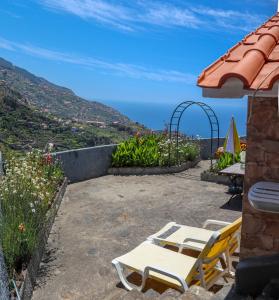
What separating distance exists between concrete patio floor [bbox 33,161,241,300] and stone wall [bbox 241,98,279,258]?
1.41 metres

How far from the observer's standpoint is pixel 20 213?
20.1ft

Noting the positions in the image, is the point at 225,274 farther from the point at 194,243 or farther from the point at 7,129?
the point at 7,129

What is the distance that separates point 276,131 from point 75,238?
4634 millimetres

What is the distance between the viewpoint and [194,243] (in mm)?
5965

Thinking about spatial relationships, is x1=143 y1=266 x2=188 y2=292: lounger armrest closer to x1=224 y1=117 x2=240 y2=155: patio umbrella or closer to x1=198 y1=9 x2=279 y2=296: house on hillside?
x1=198 y1=9 x2=279 y2=296: house on hillside

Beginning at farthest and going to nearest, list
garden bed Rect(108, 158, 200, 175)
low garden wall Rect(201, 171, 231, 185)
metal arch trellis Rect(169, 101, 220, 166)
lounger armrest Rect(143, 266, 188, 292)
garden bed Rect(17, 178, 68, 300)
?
metal arch trellis Rect(169, 101, 220, 166), garden bed Rect(108, 158, 200, 175), low garden wall Rect(201, 171, 231, 185), garden bed Rect(17, 178, 68, 300), lounger armrest Rect(143, 266, 188, 292)

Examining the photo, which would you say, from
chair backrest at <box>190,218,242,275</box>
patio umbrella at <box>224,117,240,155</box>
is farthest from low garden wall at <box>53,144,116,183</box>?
chair backrest at <box>190,218,242,275</box>

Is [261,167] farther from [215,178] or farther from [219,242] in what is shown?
[215,178]

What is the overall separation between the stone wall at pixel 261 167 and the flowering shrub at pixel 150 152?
8.70 meters

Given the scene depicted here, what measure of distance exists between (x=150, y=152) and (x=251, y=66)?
390 inches

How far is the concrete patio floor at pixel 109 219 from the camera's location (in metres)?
5.71

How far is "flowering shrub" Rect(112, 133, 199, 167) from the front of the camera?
12.8m

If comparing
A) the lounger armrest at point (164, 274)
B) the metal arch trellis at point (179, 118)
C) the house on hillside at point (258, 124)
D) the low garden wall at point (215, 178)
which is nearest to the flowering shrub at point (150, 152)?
the metal arch trellis at point (179, 118)

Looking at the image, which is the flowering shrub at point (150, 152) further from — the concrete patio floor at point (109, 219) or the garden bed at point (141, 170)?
the concrete patio floor at point (109, 219)
